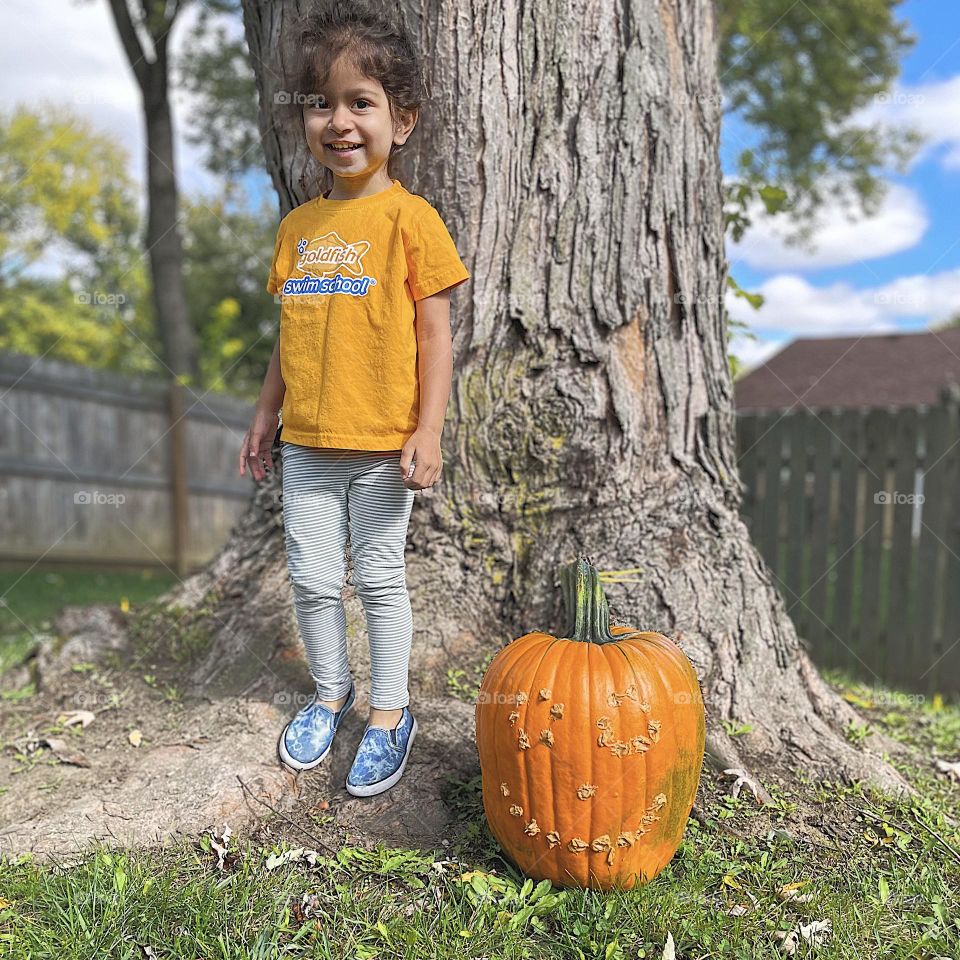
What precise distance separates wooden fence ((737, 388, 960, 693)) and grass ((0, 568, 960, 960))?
3.21 m

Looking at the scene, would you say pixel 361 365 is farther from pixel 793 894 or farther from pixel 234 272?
pixel 234 272

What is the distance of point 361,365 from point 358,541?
1.63 feet

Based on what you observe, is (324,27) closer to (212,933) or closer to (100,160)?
(212,933)

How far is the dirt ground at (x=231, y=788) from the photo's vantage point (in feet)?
7.36

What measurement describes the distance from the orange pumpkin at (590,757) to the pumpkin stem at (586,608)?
39 millimetres

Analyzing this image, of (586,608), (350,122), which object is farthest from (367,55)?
(586,608)

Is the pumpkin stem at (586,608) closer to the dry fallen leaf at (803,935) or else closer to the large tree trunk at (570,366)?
the large tree trunk at (570,366)

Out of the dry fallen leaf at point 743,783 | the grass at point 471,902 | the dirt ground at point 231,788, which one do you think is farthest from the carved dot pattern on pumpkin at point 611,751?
the dry fallen leaf at point 743,783

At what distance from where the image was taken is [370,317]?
224cm

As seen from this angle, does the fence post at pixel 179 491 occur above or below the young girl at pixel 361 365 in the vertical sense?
below

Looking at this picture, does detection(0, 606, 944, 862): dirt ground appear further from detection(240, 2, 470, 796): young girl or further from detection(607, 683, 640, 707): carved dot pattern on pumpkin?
detection(607, 683, 640, 707): carved dot pattern on pumpkin

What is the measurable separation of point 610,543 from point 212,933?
162 centimetres

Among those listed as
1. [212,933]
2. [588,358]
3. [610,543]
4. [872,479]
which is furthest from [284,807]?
[872,479]

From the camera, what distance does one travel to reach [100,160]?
79.8 feet
